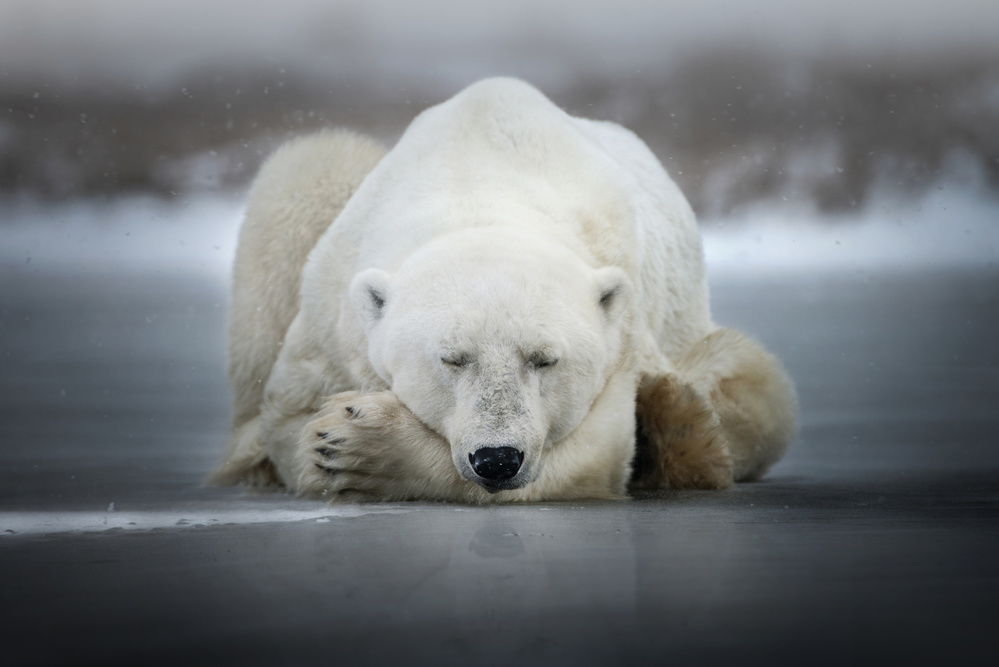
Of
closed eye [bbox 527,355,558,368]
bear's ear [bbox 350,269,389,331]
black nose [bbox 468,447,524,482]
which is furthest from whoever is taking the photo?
bear's ear [bbox 350,269,389,331]

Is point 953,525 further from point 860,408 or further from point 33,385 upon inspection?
point 33,385

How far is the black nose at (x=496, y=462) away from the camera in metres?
2.47

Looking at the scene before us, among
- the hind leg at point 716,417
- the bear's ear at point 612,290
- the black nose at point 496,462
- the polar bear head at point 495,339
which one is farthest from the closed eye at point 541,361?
the hind leg at point 716,417

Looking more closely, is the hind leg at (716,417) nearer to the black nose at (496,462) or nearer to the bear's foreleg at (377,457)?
the bear's foreleg at (377,457)

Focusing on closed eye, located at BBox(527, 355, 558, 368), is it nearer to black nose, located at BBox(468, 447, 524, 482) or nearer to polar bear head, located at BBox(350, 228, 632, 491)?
polar bear head, located at BBox(350, 228, 632, 491)

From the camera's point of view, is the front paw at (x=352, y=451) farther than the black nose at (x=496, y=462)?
Yes

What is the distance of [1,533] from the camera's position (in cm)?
240

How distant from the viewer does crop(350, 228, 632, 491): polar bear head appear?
2533mm

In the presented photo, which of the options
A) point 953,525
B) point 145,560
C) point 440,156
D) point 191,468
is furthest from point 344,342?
point 953,525

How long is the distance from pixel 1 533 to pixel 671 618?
1.47 metres

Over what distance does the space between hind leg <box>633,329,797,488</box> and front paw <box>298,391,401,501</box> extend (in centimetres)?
80

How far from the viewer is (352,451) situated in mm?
2721

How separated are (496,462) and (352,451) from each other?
1.36 ft

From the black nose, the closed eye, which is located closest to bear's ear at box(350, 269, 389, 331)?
the closed eye
